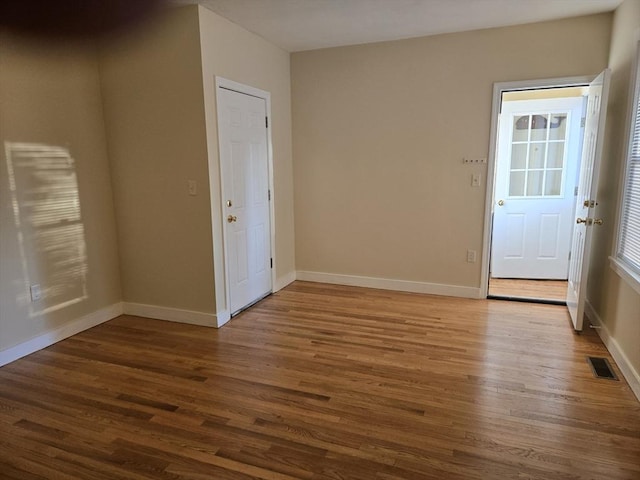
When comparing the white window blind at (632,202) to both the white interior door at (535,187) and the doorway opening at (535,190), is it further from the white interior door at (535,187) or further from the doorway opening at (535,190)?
the white interior door at (535,187)

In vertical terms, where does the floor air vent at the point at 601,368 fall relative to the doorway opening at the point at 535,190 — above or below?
below

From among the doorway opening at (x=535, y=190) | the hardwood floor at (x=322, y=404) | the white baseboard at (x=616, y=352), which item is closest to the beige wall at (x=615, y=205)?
the white baseboard at (x=616, y=352)

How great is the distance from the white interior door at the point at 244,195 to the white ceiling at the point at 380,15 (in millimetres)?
618

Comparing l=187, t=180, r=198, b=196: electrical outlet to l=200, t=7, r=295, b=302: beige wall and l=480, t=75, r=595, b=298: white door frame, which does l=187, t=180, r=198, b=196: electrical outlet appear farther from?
l=480, t=75, r=595, b=298: white door frame

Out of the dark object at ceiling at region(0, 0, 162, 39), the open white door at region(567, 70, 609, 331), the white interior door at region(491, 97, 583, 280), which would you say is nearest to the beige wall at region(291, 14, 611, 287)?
the open white door at region(567, 70, 609, 331)

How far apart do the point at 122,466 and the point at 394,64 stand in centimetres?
384

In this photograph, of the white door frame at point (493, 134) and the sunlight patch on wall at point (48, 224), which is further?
the white door frame at point (493, 134)

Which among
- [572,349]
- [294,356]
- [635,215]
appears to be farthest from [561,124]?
[294,356]

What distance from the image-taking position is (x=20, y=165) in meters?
2.90

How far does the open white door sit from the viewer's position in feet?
9.71

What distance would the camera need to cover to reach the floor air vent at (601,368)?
2.60 meters

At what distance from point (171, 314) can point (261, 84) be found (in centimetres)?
225

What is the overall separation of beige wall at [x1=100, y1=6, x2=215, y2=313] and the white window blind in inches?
117

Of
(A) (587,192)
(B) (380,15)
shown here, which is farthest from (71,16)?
(A) (587,192)
